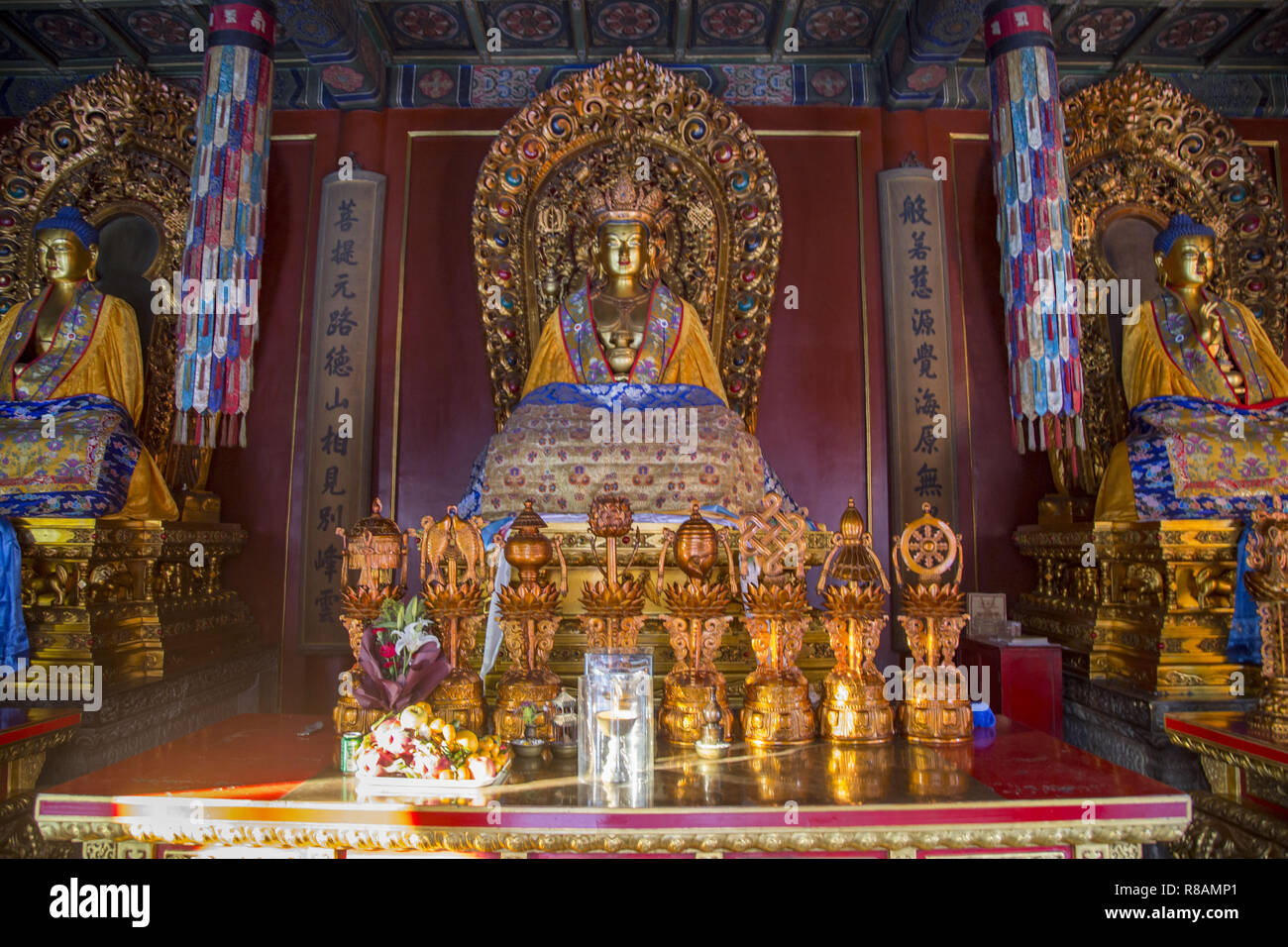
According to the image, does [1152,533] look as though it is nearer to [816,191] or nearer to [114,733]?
[816,191]

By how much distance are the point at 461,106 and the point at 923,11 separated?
271 centimetres

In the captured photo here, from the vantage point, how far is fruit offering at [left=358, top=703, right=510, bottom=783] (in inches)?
73.6

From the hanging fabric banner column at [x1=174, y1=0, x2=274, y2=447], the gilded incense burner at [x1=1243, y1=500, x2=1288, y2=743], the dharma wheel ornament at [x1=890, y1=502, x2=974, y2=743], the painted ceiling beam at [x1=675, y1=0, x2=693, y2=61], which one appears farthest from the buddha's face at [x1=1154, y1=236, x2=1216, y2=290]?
the hanging fabric banner column at [x1=174, y1=0, x2=274, y2=447]

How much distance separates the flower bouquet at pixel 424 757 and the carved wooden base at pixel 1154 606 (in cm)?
270

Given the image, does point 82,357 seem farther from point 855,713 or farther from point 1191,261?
→ point 1191,261

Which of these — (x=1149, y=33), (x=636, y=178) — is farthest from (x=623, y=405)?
(x=1149, y=33)

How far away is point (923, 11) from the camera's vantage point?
14.4 ft

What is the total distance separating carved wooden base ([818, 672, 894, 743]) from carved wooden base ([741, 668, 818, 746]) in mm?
59

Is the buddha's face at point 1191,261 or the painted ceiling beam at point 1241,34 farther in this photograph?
the painted ceiling beam at point 1241,34

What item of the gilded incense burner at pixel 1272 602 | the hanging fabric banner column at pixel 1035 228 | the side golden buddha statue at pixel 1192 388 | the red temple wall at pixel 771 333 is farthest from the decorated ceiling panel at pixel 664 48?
the gilded incense burner at pixel 1272 602

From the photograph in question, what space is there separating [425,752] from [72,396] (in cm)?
332

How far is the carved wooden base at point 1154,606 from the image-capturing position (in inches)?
128

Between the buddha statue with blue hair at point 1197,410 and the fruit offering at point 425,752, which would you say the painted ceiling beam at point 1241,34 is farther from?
the fruit offering at point 425,752

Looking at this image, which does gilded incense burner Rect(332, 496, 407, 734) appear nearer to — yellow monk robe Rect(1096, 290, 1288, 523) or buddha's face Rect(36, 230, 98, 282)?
buddha's face Rect(36, 230, 98, 282)
